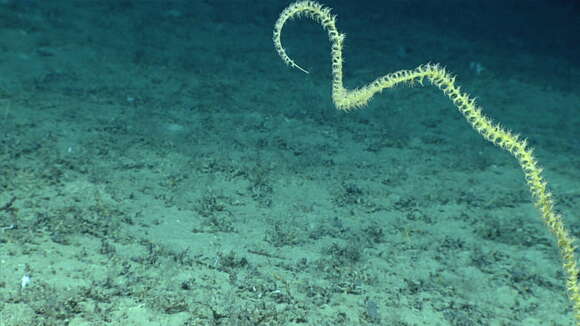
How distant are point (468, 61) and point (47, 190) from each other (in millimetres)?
7787

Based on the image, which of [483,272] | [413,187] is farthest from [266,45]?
[483,272]

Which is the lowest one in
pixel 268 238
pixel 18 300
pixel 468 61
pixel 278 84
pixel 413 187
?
pixel 18 300

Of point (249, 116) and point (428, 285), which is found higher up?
point (249, 116)

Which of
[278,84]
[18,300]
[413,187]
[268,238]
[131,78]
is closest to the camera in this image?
[18,300]

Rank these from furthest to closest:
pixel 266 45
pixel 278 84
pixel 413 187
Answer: pixel 266 45 < pixel 278 84 < pixel 413 187

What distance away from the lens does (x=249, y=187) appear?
15.1 ft

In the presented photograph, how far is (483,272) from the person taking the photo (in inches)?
147

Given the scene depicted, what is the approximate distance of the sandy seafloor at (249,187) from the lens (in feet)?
10.4

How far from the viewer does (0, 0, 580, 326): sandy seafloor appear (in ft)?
10.4

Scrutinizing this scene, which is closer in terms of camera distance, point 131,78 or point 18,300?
point 18,300

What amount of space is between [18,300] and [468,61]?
8546mm

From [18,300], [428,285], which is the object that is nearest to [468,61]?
[428,285]

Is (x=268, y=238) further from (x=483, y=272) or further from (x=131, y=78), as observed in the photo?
(x=131, y=78)

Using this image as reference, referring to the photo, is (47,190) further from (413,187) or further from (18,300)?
(413,187)
